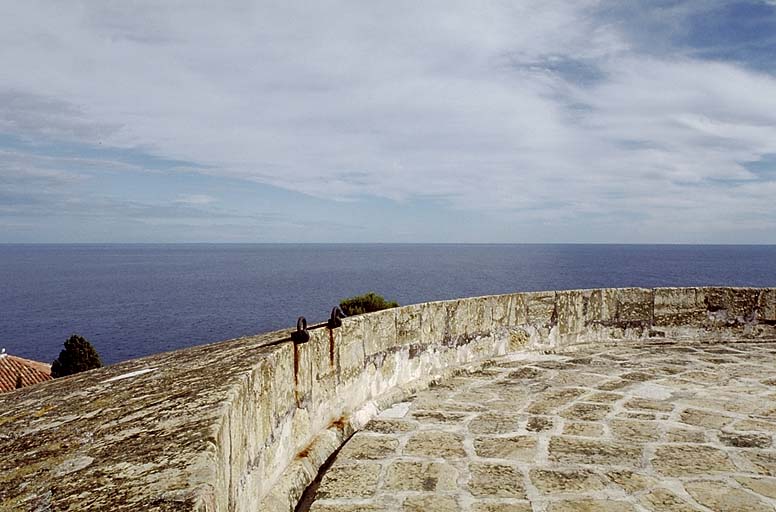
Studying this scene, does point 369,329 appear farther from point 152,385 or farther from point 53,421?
point 53,421

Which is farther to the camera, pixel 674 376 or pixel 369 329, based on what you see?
pixel 674 376

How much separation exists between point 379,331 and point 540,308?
10.6 ft

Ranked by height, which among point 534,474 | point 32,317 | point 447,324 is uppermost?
point 447,324

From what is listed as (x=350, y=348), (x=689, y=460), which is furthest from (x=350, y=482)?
(x=689, y=460)

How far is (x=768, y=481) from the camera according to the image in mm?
3324

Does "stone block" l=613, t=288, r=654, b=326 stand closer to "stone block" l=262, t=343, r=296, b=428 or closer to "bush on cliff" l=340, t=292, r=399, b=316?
"stone block" l=262, t=343, r=296, b=428

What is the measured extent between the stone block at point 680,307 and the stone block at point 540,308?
6.63ft

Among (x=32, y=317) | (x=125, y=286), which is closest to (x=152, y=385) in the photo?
(x=32, y=317)

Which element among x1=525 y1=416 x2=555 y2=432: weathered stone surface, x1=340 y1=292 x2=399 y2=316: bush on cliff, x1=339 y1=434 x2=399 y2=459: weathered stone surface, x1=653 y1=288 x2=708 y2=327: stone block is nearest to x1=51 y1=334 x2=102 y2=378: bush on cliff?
x1=340 y1=292 x2=399 y2=316: bush on cliff

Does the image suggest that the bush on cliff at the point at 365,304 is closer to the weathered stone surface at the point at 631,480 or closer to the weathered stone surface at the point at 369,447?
the weathered stone surface at the point at 369,447

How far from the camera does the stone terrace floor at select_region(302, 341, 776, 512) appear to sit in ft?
10.2

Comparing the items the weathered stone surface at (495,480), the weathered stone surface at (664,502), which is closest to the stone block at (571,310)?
the weathered stone surface at (495,480)

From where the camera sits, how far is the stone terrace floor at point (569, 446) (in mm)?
3123

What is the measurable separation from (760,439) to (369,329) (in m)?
3.09
